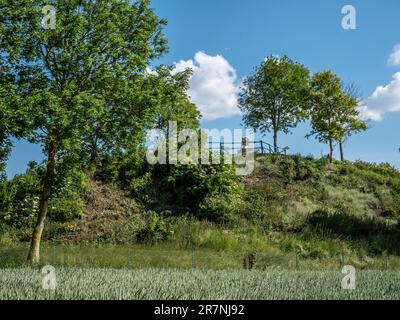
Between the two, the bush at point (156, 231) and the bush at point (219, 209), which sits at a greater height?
the bush at point (219, 209)

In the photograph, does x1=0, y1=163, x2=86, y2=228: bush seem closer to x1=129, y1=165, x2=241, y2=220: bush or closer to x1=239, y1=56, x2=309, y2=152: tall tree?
x1=129, y1=165, x2=241, y2=220: bush

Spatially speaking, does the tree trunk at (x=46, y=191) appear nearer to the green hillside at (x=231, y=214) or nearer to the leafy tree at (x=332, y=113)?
the green hillside at (x=231, y=214)

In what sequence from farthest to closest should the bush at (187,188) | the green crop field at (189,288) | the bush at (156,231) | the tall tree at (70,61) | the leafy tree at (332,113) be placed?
the leafy tree at (332,113) < the bush at (187,188) < the bush at (156,231) < the tall tree at (70,61) < the green crop field at (189,288)

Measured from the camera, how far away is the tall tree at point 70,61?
20.8 metres

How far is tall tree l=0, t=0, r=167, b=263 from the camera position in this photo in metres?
20.8

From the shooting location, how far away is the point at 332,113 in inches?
2064

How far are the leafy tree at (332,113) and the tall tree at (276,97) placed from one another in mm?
2312

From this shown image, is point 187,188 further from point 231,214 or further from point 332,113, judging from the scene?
point 332,113

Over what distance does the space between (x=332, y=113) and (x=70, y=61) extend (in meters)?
35.1

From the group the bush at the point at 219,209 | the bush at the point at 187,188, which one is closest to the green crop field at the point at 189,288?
the bush at the point at 219,209

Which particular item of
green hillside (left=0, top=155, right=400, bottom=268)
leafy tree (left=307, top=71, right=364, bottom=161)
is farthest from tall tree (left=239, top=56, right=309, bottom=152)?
green hillside (left=0, top=155, right=400, bottom=268)

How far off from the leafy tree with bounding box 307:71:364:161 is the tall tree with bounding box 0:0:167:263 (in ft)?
101
